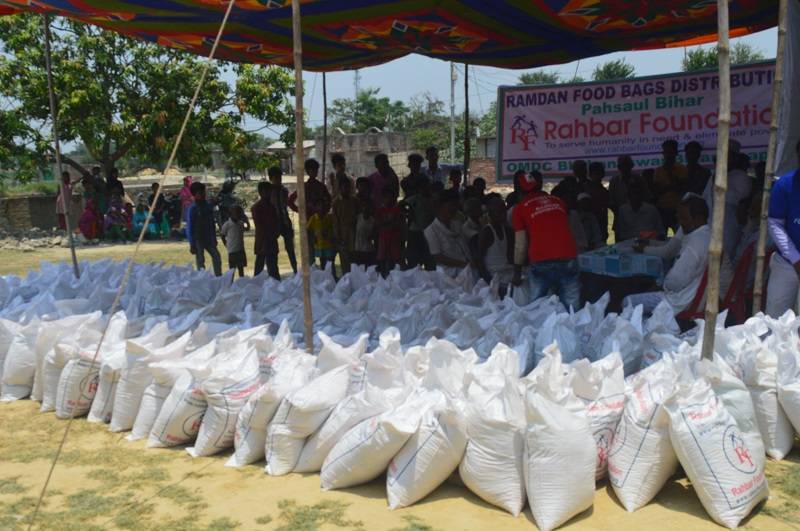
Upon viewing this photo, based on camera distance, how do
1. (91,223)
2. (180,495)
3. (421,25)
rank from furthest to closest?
(91,223), (421,25), (180,495)

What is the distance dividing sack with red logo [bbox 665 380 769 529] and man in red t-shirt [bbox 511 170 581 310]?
6.73 feet

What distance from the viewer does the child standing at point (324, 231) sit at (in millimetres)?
7922

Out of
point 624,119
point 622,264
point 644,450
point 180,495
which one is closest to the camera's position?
point 644,450

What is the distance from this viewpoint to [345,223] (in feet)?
25.5

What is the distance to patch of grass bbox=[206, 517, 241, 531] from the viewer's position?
308cm

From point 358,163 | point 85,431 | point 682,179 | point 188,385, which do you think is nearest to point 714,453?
point 188,385

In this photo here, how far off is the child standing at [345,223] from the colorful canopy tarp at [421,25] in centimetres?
142

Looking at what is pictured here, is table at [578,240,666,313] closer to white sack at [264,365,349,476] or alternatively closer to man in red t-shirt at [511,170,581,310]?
man in red t-shirt at [511,170,581,310]

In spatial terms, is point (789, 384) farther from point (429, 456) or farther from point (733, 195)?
point (733, 195)

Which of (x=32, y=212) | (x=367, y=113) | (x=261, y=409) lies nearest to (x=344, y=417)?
(x=261, y=409)

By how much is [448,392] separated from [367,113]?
1994 inches

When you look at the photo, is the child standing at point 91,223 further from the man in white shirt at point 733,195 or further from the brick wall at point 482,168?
the brick wall at point 482,168

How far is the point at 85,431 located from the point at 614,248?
12.0 ft

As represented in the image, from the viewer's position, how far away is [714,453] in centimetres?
295
